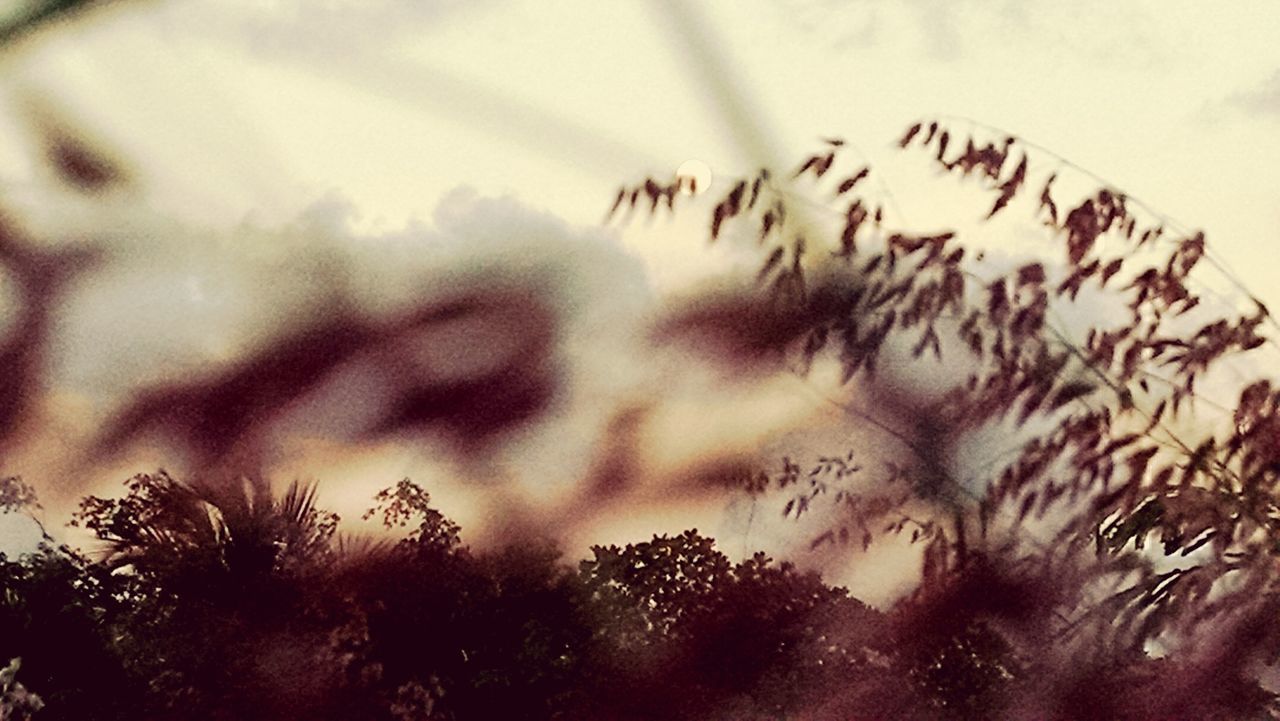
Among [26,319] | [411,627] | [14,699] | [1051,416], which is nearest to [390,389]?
[411,627]

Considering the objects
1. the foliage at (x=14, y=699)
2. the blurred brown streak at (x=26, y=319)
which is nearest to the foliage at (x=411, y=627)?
the foliage at (x=14, y=699)

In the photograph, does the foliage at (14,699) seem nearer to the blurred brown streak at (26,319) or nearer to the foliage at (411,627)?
the foliage at (411,627)

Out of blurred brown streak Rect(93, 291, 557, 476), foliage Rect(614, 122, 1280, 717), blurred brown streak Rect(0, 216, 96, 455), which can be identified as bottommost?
foliage Rect(614, 122, 1280, 717)

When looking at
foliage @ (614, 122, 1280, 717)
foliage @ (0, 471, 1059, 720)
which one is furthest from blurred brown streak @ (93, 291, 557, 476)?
foliage @ (614, 122, 1280, 717)

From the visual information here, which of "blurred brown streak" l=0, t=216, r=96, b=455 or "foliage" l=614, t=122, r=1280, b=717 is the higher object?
"blurred brown streak" l=0, t=216, r=96, b=455

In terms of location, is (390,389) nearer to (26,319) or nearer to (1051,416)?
(26,319)

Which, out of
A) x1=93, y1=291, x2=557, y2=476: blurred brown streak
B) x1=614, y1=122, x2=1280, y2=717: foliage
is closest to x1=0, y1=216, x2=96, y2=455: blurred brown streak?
x1=93, y1=291, x2=557, y2=476: blurred brown streak

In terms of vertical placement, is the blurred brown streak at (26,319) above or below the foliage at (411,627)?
above

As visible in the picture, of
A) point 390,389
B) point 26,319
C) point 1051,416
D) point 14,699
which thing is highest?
point 26,319

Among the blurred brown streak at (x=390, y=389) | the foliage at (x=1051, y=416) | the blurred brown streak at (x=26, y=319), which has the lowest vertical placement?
the foliage at (x=1051, y=416)

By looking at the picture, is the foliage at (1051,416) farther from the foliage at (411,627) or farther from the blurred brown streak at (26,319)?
the blurred brown streak at (26,319)

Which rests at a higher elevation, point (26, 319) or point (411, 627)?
point (26, 319)

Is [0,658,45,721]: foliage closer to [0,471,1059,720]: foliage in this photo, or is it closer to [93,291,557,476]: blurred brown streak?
[0,471,1059,720]: foliage

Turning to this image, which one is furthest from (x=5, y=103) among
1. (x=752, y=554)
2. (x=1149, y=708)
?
(x=1149, y=708)
